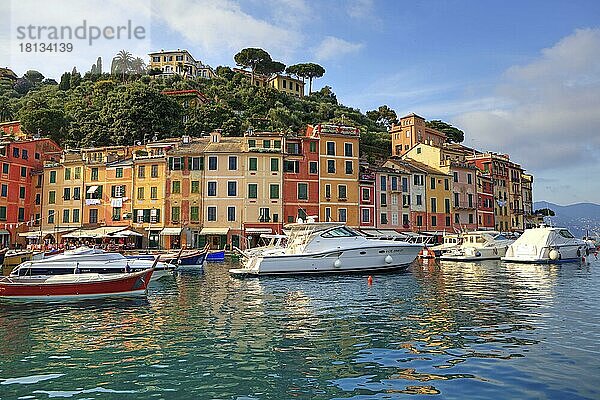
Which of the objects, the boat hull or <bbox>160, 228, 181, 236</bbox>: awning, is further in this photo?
<bbox>160, 228, 181, 236</bbox>: awning

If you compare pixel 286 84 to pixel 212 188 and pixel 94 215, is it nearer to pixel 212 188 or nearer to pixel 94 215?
pixel 212 188

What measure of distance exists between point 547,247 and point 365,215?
22.4 metres

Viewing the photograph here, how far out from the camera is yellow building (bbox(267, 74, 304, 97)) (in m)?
108

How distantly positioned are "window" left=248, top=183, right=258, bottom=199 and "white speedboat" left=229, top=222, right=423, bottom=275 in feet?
71.3

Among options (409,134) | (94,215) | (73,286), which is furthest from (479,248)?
(409,134)

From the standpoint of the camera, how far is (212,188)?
53094mm

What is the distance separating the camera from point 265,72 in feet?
371

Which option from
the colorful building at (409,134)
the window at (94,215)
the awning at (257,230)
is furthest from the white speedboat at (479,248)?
the colorful building at (409,134)

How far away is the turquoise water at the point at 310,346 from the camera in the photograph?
9523mm

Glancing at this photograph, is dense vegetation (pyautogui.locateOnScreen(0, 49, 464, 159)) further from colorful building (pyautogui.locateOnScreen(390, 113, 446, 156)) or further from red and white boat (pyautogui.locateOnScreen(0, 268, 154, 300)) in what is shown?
red and white boat (pyautogui.locateOnScreen(0, 268, 154, 300))

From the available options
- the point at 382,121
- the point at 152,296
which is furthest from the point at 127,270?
the point at 382,121

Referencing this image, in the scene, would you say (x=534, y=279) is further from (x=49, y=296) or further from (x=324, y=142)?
(x=324, y=142)

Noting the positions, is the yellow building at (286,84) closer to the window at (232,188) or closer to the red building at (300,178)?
the red building at (300,178)

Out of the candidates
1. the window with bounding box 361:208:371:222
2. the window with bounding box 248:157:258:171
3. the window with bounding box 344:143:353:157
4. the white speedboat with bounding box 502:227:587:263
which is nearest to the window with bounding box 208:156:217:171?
the window with bounding box 248:157:258:171
